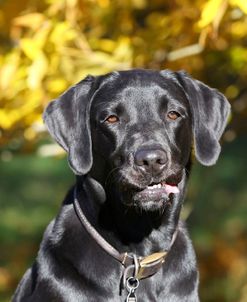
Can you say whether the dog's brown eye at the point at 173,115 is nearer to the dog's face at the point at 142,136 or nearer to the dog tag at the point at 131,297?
the dog's face at the point at 142,136

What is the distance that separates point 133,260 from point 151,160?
556 mm

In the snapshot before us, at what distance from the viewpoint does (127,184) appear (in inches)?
189

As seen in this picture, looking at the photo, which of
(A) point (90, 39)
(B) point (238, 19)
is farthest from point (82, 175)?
(A) point (90, 39)

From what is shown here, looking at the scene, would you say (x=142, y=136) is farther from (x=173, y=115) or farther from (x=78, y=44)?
(x=78, y=44)

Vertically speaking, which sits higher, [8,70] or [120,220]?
[8,70]

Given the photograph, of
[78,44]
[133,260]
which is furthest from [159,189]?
[78,44]

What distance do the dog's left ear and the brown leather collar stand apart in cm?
→ 56

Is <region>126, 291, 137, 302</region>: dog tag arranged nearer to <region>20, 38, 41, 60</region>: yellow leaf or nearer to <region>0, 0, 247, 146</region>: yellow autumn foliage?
<region>0, 0, 247, 146</region>: yellow autumn foliage

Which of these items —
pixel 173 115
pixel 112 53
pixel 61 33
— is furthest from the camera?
pixel 112 53

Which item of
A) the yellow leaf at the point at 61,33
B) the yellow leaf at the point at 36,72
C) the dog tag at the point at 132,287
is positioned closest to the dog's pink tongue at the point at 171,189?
the dog tag at the point at 132,287

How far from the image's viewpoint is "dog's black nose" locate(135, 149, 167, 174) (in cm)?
464

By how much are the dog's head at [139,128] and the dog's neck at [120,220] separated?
0.09m

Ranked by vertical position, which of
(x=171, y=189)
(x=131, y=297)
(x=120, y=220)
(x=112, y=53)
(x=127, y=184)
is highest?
(x=127, y=184)

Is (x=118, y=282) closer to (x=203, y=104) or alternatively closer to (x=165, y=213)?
(x=165, y=213)
